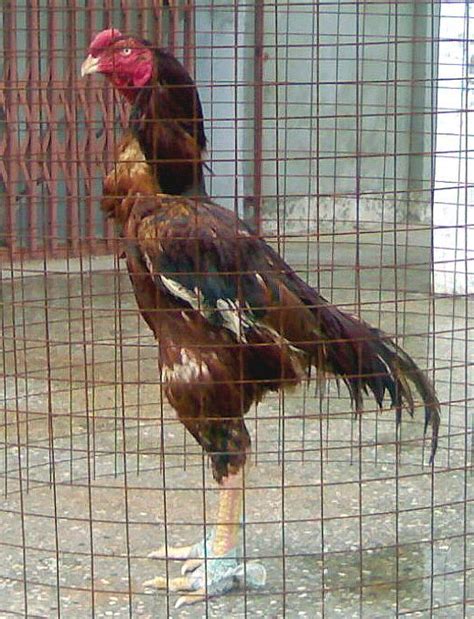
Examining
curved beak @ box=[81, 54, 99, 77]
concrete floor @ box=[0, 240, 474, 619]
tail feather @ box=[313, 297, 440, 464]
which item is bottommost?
concrete floor @ box=[0, 240, 474, 619]

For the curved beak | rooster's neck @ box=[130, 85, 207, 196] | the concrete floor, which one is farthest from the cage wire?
rooster's neck @ box=[130, 85, 207, 196]

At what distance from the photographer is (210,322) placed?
4117 millimetres

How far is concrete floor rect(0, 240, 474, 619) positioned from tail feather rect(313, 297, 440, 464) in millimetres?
178

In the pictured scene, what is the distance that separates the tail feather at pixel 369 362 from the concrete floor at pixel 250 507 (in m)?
0.18

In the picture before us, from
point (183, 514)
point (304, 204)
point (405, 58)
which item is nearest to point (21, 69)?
point (304, 204)

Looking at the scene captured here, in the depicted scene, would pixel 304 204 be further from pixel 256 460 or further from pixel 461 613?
pixel 461 613

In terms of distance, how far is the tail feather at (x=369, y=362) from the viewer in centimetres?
425

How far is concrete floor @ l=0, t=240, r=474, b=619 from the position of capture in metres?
3.93

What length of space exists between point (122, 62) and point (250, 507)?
73.8 inches

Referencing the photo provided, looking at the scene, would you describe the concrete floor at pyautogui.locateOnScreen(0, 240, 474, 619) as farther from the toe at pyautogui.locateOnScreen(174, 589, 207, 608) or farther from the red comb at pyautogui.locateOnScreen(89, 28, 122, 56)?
the red comb at pyautogui.locateOnScreen(89, 28, 122, 56)

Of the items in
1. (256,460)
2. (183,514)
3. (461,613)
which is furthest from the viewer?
(256,460)

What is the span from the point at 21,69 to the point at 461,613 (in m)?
7.48

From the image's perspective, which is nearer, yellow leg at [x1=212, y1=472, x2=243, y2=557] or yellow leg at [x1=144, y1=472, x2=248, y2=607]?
yellow leg at [x1=144, y1=472, x2=248, y2=607]

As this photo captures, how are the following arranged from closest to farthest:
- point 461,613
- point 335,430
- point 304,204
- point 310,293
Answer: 1. point 461,613
2. point 310,293
3. point 335,430
4. point 304,204
